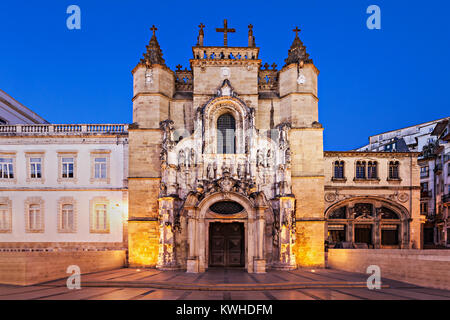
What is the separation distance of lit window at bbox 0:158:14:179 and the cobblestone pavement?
11.7 meters

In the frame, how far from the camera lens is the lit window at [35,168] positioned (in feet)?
86.4

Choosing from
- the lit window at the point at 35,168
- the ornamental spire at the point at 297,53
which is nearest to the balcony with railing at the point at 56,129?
the lit window at the point at 35,168

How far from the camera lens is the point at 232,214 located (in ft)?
75.2

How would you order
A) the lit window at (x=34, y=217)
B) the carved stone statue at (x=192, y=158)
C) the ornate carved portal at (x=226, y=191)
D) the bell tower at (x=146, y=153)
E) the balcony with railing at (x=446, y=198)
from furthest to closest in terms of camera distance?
the balcony with railing at (x=446, y=198) < the lit window at (x=34, y=217) < the carved stone statue at (x=192, y=158) < the bell tower at (x=146, y=153) < the ornate carved portal at (x=226, y=191)

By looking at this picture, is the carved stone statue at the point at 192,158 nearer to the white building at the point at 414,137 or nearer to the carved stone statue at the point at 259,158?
the carved stone statue at the point at 259,158

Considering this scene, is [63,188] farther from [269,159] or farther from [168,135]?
[269,159]

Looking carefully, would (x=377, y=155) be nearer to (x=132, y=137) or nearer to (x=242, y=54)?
(x=242, y=54)

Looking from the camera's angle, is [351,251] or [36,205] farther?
[36,205]

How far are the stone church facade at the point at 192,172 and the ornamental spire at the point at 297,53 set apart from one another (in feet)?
0.25

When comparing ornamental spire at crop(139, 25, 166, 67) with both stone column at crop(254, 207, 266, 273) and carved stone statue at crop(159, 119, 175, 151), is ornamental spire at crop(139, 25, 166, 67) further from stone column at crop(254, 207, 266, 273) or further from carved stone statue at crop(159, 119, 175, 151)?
stone column at crop(254, 207, 266, 273)

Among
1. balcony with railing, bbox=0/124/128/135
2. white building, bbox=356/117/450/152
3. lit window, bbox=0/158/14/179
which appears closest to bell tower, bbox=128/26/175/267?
balcony with railing, bbox=0/124/128/135
